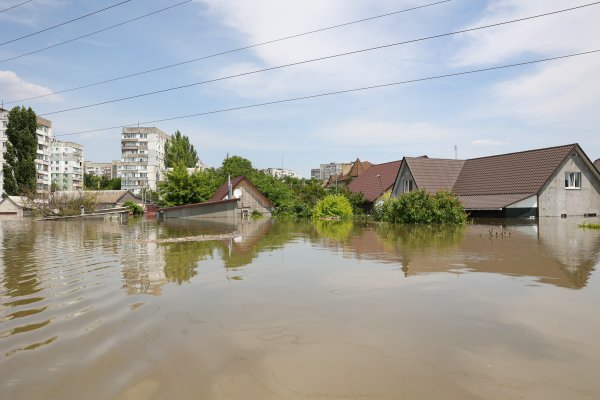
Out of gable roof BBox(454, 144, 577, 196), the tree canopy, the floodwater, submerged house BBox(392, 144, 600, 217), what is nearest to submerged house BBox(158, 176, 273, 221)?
gable roof BBox(454, 144, 577, 196)

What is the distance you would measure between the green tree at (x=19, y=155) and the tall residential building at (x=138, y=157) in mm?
49990

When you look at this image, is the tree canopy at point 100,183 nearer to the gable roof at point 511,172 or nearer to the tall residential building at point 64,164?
the tall residential building at point 64,164

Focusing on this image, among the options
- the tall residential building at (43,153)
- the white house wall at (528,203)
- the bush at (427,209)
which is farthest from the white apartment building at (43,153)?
the white house wall at (528,203)

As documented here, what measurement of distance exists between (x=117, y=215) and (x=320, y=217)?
25078 mm

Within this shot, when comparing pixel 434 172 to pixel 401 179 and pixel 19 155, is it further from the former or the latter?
pixel 19 155

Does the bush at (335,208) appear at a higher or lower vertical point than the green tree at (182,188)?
lower

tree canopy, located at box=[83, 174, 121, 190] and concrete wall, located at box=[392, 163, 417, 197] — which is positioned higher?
tree canopy, located at box=[83, 174, 121, 190]

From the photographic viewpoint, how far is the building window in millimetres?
30547

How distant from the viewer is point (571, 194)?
30375 millimetres

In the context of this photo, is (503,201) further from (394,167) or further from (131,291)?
(131,291)

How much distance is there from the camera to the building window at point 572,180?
30.5 metres

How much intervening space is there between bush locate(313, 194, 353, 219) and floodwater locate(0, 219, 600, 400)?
96.2 feet

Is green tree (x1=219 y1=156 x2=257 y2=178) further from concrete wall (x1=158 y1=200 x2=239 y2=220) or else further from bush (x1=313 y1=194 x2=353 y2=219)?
bush (x1=313 y1=194 x2=353 y2=219)

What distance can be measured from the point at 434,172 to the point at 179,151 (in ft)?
184
